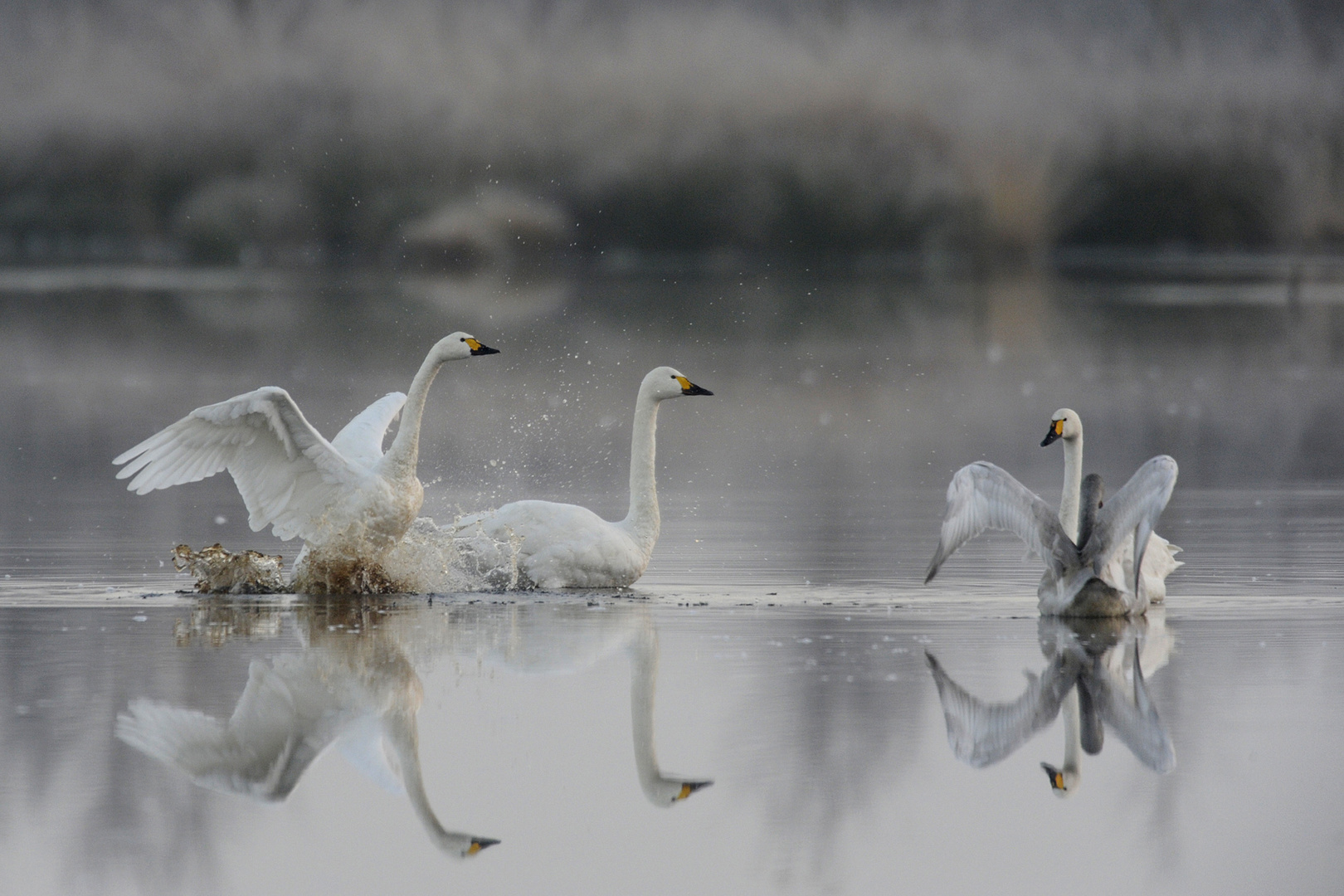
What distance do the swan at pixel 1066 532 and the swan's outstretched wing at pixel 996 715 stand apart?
1.54 m

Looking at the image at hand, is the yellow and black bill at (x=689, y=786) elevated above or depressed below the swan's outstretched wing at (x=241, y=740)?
below

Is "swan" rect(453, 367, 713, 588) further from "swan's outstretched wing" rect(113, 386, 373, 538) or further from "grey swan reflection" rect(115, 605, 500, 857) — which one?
"grey swan reflection" rect(115, 605, 500, 857)

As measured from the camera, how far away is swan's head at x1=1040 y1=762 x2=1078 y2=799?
706 cm

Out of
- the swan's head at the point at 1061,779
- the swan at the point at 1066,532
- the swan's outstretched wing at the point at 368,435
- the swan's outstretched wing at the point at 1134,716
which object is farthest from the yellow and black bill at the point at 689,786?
the swan's outstretched wing at the point at 368,435

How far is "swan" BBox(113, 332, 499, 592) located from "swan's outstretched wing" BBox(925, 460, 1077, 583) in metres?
2.84

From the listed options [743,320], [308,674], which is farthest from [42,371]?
[308,674]

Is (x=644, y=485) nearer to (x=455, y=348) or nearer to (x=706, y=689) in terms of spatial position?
(x=455, y=348)

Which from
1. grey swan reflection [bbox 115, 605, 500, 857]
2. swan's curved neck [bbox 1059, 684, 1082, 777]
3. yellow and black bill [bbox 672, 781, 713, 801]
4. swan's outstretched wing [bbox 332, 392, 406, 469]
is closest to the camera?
yellow and black bill [bbox 672, 781, 713, 801]

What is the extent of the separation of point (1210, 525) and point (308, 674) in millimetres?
7336

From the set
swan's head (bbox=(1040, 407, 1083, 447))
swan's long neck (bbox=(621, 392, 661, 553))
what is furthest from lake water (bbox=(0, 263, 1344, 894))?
swan's head (bbox=(1040, 407, 1083, 447))

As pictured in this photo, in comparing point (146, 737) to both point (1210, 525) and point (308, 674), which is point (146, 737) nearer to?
point (308, 674)

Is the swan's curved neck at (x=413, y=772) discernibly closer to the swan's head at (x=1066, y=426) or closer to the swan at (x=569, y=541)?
the swan at (x=569, y=541)

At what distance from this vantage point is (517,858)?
20.8 ft

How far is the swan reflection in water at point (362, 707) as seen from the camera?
23.5 feet
